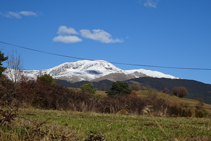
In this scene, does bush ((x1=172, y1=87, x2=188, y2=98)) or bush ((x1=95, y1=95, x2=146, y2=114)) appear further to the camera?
bush ((x1=172, y1=87, x2=188, y2=98))

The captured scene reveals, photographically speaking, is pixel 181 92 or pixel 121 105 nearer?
pixel 121 105

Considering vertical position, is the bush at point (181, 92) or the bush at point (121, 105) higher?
the bush at point (181, 92)

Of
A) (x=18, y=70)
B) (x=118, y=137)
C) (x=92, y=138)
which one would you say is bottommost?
(x=118, y=137)

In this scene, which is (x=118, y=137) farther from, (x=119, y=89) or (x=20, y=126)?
(x=119, y=89)

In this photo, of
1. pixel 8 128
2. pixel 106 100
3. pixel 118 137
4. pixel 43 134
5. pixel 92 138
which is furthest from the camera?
pixel 106 100

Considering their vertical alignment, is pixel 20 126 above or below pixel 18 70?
below

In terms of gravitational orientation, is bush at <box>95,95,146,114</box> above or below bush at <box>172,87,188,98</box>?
below

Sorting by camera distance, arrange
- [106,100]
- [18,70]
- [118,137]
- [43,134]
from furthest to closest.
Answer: [18,70]
[106,100]
[118,137]
[43,134]

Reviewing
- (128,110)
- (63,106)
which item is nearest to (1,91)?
(63,106)

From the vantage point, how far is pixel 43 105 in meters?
18.3

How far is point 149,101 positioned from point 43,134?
16.4 metres

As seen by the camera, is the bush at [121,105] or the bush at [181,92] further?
the bush at [181,92]

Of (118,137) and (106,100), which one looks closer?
(118,137)

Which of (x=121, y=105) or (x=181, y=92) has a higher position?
(x=181, y=92)
